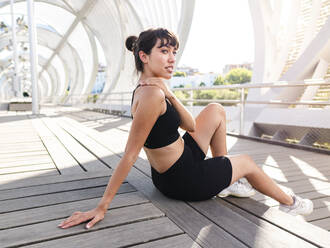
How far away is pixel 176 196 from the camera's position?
167 cm

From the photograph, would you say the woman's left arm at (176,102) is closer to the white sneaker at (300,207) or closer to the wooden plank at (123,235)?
the wooden plank at (123,235)

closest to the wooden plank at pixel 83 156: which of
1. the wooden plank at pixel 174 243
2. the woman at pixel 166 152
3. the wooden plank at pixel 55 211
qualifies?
the wooden plank at pixel 55 211

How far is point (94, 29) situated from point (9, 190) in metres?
20.1

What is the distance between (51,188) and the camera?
75.2 inches

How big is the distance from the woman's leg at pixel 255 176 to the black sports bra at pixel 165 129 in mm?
372

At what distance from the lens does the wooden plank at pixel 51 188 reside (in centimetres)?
180

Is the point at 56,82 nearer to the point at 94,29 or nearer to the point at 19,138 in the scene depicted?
the point at 94,29

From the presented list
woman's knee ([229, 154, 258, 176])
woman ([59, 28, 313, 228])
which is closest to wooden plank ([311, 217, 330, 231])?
woman ([59, 28, 313, 228])

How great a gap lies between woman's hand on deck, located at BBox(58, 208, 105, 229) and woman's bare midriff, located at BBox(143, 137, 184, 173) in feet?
1.30

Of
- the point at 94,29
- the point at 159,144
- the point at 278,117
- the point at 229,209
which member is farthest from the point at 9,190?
the point at 94,29

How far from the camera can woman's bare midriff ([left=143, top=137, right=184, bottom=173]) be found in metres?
A: 1.60

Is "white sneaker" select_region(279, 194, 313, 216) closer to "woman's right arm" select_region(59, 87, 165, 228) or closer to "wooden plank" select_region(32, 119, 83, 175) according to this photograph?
"woman's right arm" select_region(59, 87, 165, 228)

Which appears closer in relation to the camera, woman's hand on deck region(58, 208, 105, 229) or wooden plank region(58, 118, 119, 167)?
woman's hand on deck region(58, 208, 105, 229)

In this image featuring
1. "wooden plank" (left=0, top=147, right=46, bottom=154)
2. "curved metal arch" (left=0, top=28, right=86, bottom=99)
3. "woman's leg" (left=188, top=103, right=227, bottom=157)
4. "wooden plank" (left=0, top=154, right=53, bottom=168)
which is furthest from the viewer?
"curved metal arch" (left=0, top=28, right=86, bottom=99)
